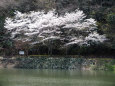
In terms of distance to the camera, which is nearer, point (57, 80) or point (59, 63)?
point (57, 80)

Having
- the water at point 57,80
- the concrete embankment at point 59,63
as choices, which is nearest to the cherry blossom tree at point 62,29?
the concrete embankment at point 59,63

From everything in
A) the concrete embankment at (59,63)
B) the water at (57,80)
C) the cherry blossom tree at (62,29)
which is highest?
the cherry blossom tree at (62,29)

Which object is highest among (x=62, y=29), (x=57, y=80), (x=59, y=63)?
(x=62, y=29)

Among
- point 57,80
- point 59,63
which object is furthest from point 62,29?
point 57,80

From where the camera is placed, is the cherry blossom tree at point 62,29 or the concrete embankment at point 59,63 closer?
the concrete embankment at point 59,63

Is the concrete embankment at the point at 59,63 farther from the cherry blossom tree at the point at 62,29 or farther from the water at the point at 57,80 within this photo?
the water at the point at 57,80

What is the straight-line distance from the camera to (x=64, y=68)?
21.8 metres

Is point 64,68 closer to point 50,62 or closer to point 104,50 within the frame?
point 50,62

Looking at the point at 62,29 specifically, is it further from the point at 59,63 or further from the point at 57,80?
the point at 57,80

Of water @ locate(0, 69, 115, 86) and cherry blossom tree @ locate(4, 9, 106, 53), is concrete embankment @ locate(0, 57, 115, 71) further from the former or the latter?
water @ locate(0, 69, 115, 86)

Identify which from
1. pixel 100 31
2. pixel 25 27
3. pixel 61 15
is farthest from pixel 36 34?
pixel 100 31

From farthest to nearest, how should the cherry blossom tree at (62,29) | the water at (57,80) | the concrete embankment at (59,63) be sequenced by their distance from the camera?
the cherry blossom tree at (62,29) < the concrete embankment at (59,63) < the water at (57,80)

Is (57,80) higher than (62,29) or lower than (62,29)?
lower

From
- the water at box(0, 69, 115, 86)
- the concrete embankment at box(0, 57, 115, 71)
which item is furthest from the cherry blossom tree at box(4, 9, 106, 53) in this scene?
the water at box(0, 69, 115, 86)
